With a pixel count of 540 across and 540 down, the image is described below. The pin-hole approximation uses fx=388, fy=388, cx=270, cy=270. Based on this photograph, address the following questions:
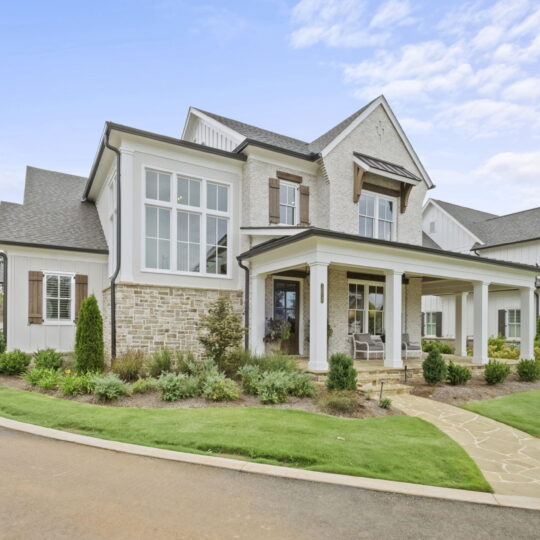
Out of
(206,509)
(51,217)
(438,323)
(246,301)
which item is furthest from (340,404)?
(438,323)

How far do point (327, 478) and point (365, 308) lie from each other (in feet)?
33.4

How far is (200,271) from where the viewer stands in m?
11.5

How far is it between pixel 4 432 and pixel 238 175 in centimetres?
903

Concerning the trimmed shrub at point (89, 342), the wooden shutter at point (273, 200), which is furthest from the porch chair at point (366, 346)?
the trimmed shrub at point (89, 342)

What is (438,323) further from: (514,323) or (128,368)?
(128,368)

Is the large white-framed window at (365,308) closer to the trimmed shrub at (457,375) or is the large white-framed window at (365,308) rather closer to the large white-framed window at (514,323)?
the trimmed shrub at (457,375)

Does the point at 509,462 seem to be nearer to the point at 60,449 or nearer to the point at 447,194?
the point at 60,449

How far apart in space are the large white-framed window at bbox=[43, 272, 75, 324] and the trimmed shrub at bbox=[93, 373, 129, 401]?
5.86 meters

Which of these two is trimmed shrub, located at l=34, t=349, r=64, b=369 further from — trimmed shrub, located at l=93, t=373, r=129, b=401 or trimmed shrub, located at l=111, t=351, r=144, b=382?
trimmed shrub, located at l=93, t=373, r=129, b=401

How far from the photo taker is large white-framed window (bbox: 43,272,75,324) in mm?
12266

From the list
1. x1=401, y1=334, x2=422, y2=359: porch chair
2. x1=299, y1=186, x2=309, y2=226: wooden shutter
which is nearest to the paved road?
x1=299, y1=186, x2=309, y2=226: wooden shutter

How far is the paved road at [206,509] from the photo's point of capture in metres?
3.26

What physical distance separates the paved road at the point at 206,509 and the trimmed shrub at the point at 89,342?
4385 mm

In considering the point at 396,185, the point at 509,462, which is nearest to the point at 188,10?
the point at 396,185
